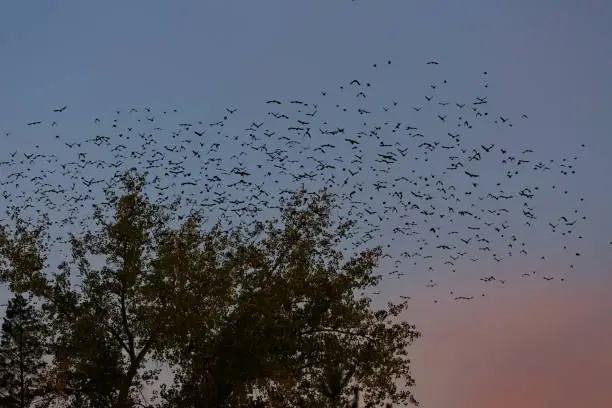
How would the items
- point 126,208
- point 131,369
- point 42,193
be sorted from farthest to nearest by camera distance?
1. point 126,208
2. point 131,369
3. point 42,193

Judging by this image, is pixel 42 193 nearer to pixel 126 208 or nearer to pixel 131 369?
pixel 126 208

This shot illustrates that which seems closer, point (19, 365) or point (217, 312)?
point (217, 312)

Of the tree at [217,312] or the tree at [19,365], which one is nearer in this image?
the tree at [217,312]

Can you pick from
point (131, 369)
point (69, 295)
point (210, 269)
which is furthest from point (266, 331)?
point (69, 295)

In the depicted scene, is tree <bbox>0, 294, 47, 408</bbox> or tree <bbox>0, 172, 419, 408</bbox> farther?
tree <bbox>0, 294, 47, 408</bbox>

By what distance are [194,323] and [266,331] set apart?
298cm

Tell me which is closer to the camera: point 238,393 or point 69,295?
point 238,393

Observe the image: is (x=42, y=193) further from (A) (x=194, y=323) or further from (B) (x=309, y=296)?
(B) (x=309, y=296)

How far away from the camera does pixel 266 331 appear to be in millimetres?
31672

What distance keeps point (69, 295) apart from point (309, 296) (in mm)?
10652

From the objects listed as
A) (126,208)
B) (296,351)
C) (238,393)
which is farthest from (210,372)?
(126,208)

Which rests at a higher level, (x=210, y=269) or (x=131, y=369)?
(x=210, y=269)

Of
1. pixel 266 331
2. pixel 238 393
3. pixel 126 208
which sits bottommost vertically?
pixel 238 393

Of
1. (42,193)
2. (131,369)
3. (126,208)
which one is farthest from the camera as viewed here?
(126,208)
